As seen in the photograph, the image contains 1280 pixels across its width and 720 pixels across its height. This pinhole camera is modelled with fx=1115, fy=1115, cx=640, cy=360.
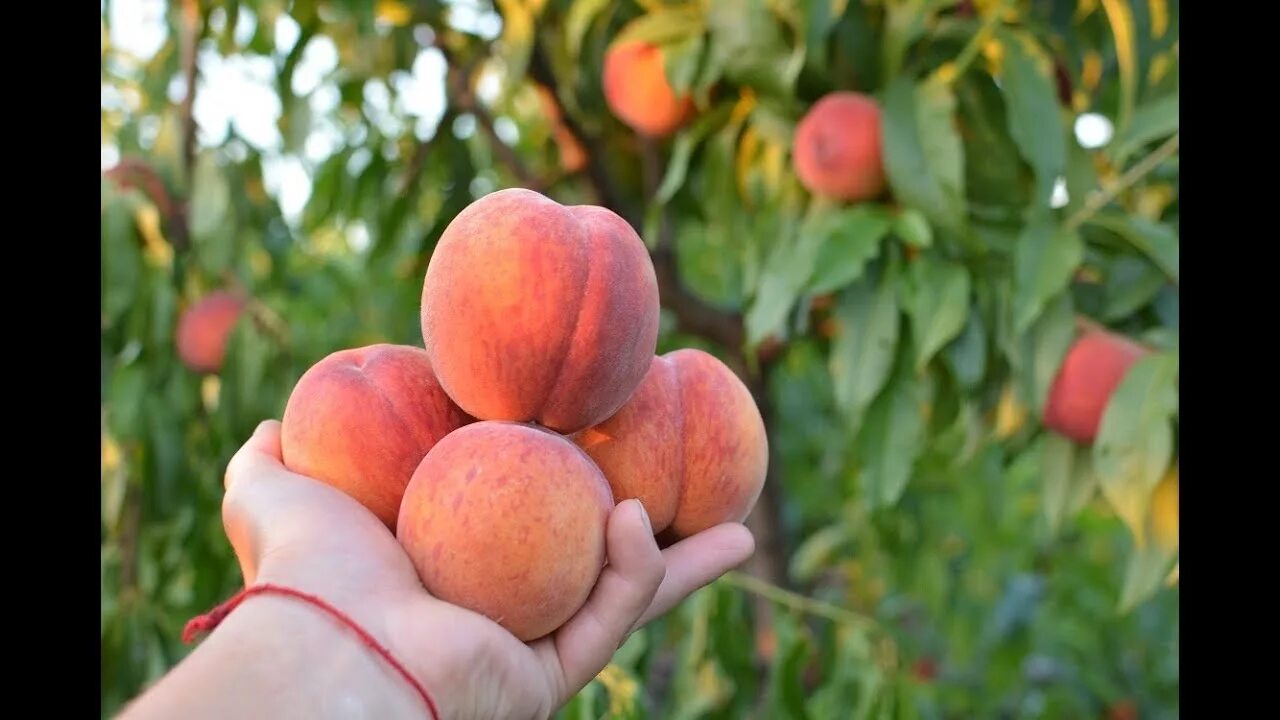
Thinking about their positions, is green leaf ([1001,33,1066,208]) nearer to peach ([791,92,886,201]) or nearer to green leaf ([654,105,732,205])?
peach ([791,92,886,201])

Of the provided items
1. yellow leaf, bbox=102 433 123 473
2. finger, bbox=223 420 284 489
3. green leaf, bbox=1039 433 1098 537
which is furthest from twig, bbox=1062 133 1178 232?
yellow leaf, bbox=102 433 123 473

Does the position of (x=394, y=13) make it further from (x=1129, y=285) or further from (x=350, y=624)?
(x=350, y=624)

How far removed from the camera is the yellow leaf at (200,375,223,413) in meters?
1.99

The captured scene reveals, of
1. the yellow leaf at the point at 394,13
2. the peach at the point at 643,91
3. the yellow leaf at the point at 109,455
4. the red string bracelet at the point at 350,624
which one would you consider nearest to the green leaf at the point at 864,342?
the peach at the point at 643,91

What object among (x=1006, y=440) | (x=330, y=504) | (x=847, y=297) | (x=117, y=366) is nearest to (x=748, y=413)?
(x=330, y=504)

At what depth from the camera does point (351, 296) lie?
2369mm

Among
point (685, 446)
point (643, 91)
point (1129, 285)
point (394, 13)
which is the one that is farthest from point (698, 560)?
point (394, 13)

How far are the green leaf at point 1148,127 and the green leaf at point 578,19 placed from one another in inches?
28.9

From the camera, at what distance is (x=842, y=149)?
4.63 feet

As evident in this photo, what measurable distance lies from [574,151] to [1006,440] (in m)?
0.91

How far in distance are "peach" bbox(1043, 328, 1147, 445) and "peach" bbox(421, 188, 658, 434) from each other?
747 mm

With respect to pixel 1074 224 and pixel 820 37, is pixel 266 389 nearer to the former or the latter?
pixel 820 37

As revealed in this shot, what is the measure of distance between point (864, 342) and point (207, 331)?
1095 mm

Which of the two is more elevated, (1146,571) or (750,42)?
(750,42)
